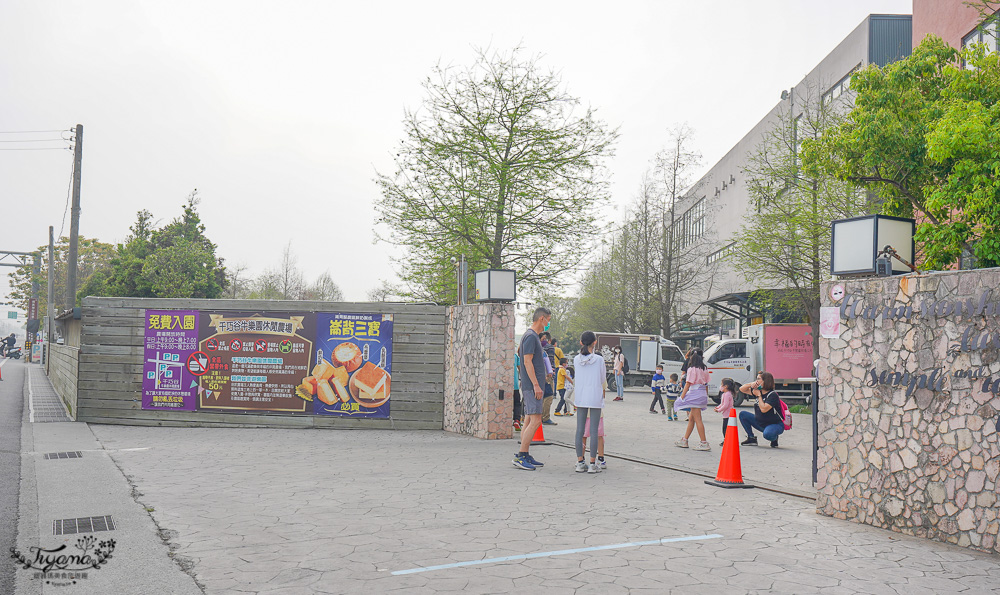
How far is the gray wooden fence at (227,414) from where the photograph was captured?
42.8ft

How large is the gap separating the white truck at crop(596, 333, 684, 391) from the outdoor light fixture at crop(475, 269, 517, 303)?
679 inches

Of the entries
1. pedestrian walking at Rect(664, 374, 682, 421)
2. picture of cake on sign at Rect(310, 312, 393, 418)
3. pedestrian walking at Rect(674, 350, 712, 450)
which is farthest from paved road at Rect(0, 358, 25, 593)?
pedestrian walking at Rect(664, 374, 682, 421)

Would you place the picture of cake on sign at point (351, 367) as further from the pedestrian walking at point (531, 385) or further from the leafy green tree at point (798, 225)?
the leafy green tree at point (798, 225)

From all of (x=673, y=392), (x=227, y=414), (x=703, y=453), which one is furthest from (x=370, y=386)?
(x=673, y=392)

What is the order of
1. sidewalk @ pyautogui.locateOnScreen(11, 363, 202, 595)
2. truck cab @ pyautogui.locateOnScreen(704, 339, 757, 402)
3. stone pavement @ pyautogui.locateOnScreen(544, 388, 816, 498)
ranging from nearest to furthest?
1. sidewalk @ pyautogui.locateOnScreen(11, 363, 202, 595)
2. stone pavement @ pyautogui.locateOnScreen(544, 388, 816, 498)
3. truck cab @ pyautogui.locateOnScreen(704, 339, 757, 402)

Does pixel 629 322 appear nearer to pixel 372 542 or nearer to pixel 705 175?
pixel 705 175

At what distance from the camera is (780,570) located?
15.8 ft

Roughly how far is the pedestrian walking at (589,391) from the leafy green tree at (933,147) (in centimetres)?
733

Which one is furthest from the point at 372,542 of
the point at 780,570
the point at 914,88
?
the point at 914,88

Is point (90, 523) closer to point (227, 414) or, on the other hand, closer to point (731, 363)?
point (227, 414)

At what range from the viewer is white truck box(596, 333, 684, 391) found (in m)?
29.2

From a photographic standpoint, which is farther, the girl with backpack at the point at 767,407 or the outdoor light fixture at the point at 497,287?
the outdoor light fixture at the point at 497,287

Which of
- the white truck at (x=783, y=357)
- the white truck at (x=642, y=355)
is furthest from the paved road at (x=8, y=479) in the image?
the white truck at (x=642, y=355)

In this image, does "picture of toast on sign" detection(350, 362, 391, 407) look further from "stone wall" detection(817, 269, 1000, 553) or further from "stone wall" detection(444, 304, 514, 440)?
"stone wall" detection(817, 269, 1000, 553)
